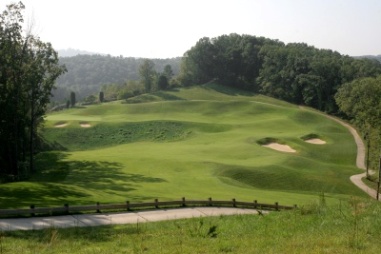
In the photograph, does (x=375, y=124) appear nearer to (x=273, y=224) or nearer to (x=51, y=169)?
(x=51, y=169)

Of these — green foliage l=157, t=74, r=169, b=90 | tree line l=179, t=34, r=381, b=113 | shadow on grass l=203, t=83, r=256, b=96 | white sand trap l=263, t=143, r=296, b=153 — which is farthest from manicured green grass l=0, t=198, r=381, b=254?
green foliage l=157, t=74, r=169, b=90

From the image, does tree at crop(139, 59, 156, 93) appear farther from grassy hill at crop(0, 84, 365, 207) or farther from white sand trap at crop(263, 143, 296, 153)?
white sand trap at crop(263, 143, 296, 153)

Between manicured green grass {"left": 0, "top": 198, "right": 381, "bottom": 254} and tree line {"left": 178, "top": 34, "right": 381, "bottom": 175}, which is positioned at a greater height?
tree line {"left": 178, "top": 34, "right": 381, "bottom": 175}

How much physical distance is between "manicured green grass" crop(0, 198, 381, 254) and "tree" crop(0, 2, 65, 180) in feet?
97.5

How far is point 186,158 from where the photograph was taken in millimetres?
49375

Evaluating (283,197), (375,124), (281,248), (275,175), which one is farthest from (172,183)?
(375,124)

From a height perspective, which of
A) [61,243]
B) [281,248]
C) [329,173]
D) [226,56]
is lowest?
[329,173]

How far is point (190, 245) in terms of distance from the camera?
1198 cm

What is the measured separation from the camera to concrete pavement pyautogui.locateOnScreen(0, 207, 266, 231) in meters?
20.0

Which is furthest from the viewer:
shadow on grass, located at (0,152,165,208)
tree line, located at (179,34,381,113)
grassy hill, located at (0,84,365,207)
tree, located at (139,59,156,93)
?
tree, located at (139,59,156,93)

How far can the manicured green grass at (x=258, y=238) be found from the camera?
1068 centimetres

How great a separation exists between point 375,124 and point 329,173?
12547 millimetres

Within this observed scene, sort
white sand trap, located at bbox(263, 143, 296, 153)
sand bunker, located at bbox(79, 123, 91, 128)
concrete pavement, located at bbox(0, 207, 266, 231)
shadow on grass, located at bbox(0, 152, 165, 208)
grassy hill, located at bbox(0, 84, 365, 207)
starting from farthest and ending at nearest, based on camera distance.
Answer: sand bunker, located at bbox(79, 123, 91, 128)
white sand trap, located at bbox(263, 143, 296, 153)
grassy hill, located at bbox(0, 84, 365, 207)
shadow on grass, located at bbox(0, 152, 165, 208)
concrete pavement, located at bbox(0, 207, 266, 231)

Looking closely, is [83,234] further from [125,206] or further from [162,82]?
[162,82]
